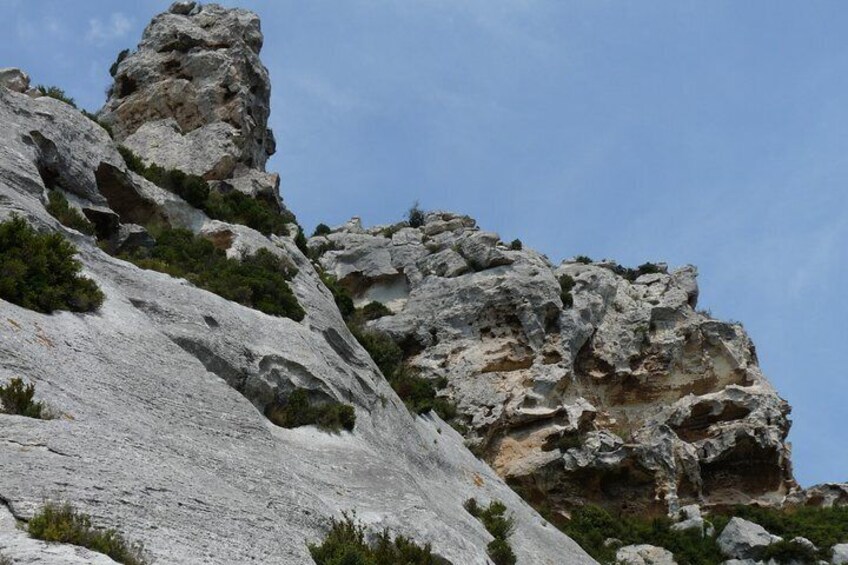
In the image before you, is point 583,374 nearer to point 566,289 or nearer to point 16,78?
point 566,289

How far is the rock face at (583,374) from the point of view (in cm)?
3731

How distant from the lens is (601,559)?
103 feet

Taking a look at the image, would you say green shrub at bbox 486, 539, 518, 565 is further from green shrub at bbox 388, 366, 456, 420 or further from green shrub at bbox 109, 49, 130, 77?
green shrub at bbox 109, 49, 130, 77

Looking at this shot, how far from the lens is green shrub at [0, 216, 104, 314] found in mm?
16406

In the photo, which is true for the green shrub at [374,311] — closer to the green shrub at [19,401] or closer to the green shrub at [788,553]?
the green shrub at [788,553]

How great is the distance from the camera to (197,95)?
4334cm

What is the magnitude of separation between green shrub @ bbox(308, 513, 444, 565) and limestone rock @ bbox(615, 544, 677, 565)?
59.0 feet

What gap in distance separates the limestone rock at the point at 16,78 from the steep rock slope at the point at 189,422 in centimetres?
364

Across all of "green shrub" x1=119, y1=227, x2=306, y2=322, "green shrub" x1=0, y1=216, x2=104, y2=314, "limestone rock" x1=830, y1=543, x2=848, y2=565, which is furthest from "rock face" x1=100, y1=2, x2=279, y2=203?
"limestone rock" x1=830, y1=543, x2=848, y2=565

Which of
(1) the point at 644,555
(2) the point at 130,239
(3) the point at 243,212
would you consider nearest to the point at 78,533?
(2) the point at 130,239

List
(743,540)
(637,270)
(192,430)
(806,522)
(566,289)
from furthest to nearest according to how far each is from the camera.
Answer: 1. (637,270)
2. (566,289)
3. (806,522)
4. (743,540)
5. (192,430)

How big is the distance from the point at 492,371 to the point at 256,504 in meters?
27.1

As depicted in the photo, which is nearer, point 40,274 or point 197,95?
point 40,274

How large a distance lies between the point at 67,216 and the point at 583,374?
26.1m
